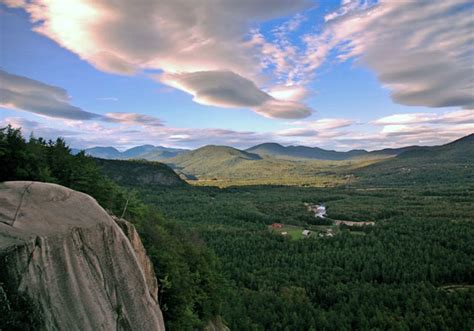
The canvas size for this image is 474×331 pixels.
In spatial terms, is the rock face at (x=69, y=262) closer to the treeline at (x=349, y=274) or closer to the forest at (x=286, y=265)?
the forest at (x=286, y=265)

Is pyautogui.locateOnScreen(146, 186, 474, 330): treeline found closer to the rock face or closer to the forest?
the forest

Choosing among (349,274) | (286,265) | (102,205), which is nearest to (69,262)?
(102,205)

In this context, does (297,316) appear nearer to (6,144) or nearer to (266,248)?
(266,248)

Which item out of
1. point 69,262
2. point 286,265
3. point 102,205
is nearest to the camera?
point 69,262

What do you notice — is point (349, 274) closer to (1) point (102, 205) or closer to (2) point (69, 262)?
(1) point (102, 205)

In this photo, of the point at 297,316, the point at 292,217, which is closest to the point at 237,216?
the point at 292,217

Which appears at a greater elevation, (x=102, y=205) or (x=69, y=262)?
(x=102, y=205)

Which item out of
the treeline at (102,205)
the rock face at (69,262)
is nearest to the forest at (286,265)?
the treeline at (102,205)
